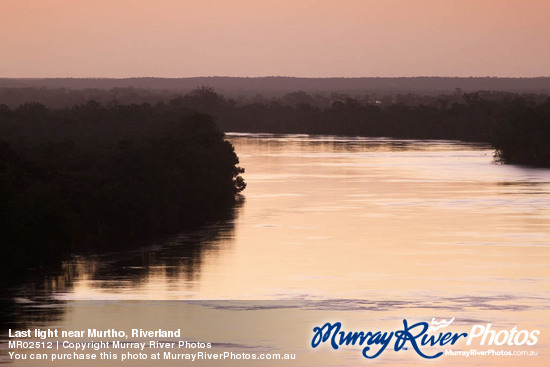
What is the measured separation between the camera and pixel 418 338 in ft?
83.8

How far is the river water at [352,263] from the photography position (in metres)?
28.2

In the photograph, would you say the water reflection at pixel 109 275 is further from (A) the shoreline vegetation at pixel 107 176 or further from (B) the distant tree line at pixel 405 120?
(B) the distant tree line at pixel 405 120

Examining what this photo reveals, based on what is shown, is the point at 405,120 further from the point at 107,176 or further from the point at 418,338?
the point at 418,338

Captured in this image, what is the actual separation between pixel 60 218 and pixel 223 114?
384ft

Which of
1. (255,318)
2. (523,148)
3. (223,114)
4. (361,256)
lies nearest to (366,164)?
(523,148)

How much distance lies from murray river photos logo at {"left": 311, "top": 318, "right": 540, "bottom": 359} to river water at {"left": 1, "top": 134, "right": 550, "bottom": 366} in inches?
14.5

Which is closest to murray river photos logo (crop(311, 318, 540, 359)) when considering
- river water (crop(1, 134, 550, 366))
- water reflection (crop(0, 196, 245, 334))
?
river water (crop(1, 134, 550, 366))

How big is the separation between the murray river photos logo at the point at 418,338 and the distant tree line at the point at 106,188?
1072cm

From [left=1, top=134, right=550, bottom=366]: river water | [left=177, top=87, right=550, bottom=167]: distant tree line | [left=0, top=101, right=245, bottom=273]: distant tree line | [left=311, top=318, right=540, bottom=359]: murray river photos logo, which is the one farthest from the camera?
[left=177, top=87, right=550, bottom=167]: distant tree line

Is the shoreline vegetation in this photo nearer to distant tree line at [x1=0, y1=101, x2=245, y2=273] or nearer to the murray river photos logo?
distant tree line at [x1=0, y1=101, x2=245, y2=273]

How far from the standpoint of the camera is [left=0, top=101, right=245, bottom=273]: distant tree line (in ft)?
113

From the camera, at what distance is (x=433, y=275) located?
110 feet

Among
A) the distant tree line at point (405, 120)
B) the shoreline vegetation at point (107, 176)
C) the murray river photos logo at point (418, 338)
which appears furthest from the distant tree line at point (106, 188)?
the distant tree line at point (405, 120)

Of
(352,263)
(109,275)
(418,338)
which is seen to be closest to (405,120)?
(352,263)
